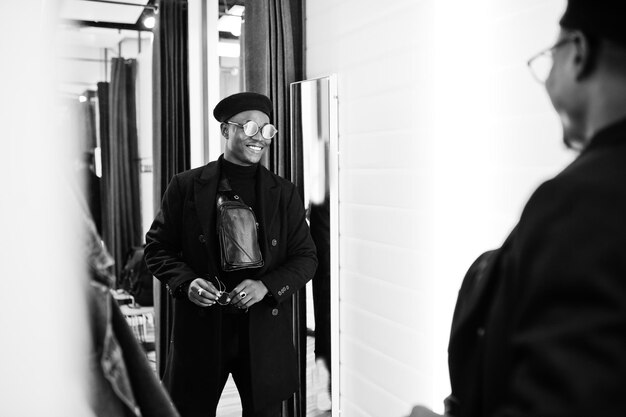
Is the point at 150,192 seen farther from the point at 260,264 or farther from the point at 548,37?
the point at 548,37

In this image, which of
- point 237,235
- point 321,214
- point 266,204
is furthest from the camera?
point 321,214

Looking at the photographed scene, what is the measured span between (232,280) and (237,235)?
0.17 metres

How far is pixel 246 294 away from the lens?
229cm

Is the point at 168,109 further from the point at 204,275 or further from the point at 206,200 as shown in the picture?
the point at 204,275

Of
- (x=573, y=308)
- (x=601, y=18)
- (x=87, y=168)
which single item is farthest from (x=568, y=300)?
(x=87, y=168)

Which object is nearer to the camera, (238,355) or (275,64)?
(238,355)

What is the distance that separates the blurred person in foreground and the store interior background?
87cm

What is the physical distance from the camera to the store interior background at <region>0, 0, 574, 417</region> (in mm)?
1919

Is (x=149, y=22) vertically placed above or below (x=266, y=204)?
above

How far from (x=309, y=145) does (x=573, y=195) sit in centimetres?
215

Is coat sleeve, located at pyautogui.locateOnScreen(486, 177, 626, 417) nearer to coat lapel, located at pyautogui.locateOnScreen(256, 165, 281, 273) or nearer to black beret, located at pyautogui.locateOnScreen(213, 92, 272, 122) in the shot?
coat lapel, located at pyautogui.locateOnScreen(256, 165, 281, 273)

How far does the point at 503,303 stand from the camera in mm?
845

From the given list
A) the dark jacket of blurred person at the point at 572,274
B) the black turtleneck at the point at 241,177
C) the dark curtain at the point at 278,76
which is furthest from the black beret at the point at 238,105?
the dark jacket of blurred person at the point at 572,274

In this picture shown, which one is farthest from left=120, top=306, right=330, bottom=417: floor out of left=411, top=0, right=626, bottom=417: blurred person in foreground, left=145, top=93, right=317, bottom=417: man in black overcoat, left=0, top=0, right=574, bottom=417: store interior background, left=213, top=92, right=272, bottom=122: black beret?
left=411, top=0, right=626, bottom=417: blurred person in foreground
